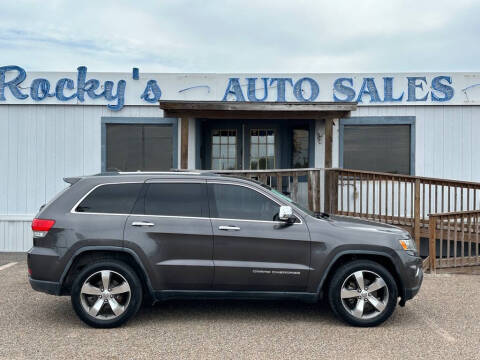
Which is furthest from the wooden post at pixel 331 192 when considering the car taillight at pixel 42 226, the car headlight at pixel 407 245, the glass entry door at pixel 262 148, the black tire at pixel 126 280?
the car taillight at pixel 42 226

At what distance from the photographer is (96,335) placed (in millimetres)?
5039

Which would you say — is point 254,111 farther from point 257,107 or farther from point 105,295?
point 105,295

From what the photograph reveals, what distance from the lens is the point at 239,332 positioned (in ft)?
16.9

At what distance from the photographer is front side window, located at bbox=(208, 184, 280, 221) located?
18.0 feet

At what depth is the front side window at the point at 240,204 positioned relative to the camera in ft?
18.0

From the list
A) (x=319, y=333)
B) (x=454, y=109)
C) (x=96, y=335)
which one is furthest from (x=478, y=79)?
(x=96, y=335)

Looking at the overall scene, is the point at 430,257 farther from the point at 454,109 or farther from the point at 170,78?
the point at 170,78

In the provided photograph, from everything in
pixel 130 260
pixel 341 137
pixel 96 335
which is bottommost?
pixel 96 335

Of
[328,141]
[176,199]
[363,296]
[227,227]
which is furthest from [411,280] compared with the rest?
[328,141]

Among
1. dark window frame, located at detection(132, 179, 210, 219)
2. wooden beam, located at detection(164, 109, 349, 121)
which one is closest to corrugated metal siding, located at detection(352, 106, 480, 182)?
wooden beam, located at detection(164, 109, 349, 121)

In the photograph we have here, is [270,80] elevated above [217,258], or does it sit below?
above

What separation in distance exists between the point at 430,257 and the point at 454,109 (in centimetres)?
421

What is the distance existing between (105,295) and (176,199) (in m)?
1.30

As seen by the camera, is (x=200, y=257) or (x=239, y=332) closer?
(x=239, y=332)
